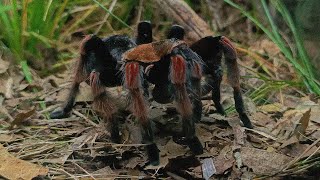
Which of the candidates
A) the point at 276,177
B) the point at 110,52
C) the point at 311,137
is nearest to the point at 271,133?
the point at 311,137

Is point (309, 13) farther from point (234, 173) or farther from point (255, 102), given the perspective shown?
point (234, 173)

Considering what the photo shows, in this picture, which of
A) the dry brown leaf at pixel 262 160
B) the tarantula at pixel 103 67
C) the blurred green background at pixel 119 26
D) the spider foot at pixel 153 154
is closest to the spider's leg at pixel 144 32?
the tarantula at pixel 103 67

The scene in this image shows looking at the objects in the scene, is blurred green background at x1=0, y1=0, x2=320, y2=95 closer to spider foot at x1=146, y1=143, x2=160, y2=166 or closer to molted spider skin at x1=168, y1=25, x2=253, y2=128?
molted spider skin at x1=168, y1=25, x2=253, y2=128

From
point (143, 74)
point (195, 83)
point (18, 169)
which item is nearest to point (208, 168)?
point (195, 83)

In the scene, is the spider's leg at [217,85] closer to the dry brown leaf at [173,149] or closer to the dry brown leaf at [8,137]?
the dry brown leaf at [173,149]

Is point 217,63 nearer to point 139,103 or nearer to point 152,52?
point 152,52

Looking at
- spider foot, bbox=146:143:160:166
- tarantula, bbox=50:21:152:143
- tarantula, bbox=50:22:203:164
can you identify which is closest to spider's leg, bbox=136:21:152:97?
tarantula, bbox=50:21:152:143
